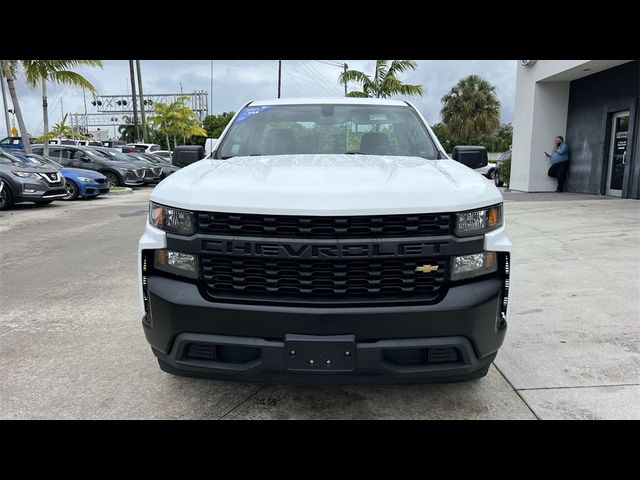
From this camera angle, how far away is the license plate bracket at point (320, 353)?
7.12 feet

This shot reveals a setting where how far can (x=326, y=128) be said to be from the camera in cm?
368

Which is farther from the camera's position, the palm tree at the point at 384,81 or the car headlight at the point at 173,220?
the palm tree at the point at 384,81

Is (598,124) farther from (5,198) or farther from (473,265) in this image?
(5,198)

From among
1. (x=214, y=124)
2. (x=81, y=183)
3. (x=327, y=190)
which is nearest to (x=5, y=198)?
(x=81, y=183)

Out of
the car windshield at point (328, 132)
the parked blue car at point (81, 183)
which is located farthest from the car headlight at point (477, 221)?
the parked blue car at point (81, 183)

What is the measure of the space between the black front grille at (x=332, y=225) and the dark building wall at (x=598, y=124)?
1291cm

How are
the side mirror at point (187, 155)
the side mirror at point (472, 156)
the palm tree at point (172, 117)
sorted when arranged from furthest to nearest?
the palm tree at point (172, 117)
the side mirror at point (187, 155)
the side mirror at point (472, 156)

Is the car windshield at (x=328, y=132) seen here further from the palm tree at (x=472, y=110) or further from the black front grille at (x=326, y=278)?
the palm tree at (x=472, y=110)

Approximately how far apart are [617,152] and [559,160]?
7.21 ft

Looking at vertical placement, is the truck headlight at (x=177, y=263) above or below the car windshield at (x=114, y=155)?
below

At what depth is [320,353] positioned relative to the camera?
2.18 meters
